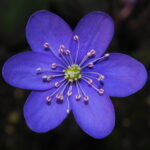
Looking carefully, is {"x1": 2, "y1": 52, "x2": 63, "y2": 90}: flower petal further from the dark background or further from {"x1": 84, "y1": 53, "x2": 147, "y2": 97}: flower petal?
the dark background

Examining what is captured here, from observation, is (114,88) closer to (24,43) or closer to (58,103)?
(58,103)

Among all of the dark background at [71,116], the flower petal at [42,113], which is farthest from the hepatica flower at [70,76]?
the dark background at [71,116]

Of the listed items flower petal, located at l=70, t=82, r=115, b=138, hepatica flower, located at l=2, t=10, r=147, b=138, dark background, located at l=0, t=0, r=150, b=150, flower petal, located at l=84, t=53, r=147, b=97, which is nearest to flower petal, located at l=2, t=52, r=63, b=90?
hepatica flower, located at l=2, t=10, r=147, b=138

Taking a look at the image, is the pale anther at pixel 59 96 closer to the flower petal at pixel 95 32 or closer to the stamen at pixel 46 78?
the stamen at pixel 46 78

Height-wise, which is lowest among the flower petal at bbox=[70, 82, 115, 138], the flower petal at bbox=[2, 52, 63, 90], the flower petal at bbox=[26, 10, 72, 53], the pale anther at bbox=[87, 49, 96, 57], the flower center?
the flower petal at bbox=[70, 82, 115, 138]

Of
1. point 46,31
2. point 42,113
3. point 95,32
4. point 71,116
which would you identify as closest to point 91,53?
point 95,32

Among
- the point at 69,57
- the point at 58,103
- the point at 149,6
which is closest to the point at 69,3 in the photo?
the point at 149,6
